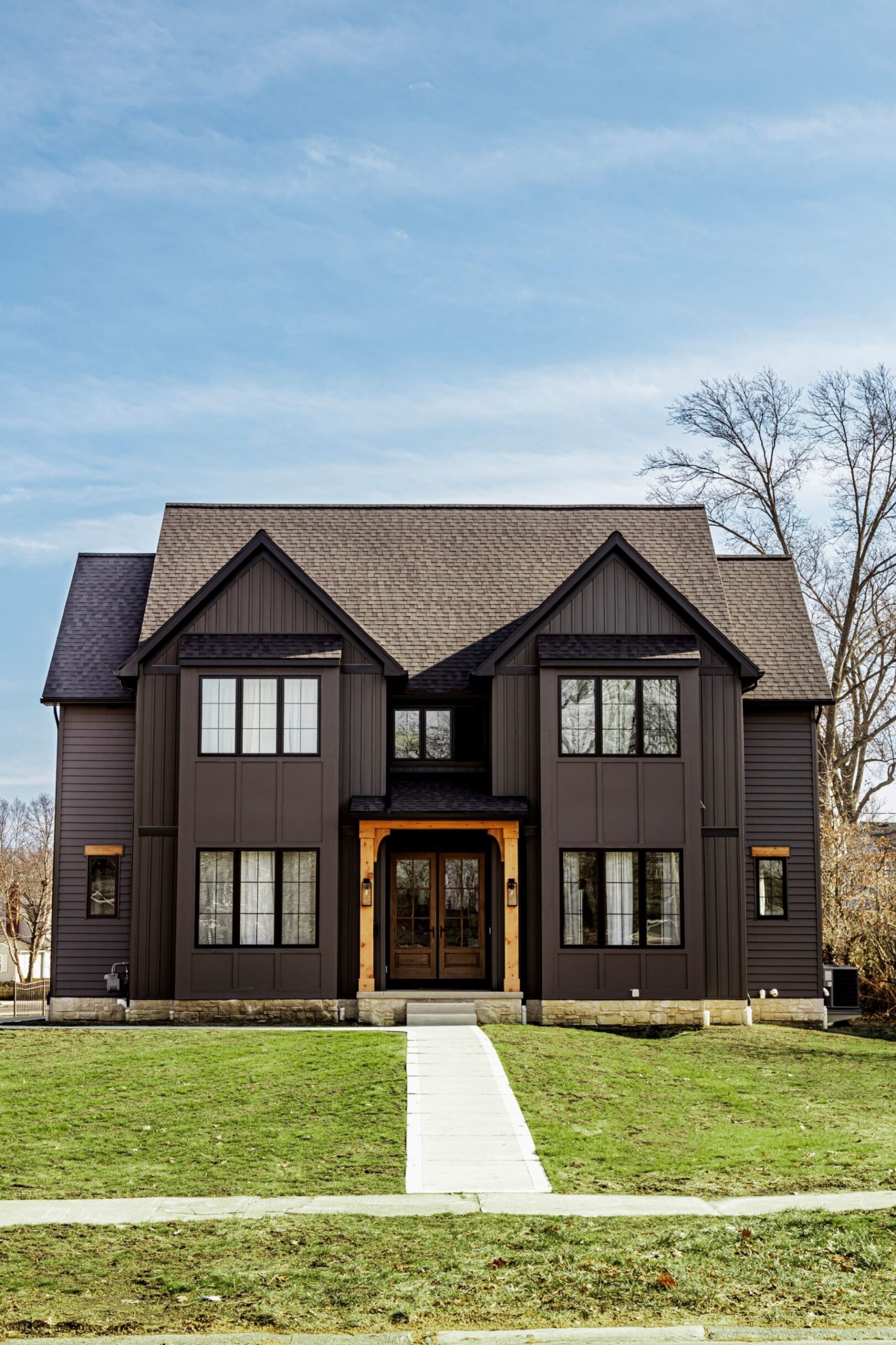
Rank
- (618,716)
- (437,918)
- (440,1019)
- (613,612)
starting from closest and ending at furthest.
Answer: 1. (440,1019)
2. (618,716)
3. (613,612)
4. (437,918)

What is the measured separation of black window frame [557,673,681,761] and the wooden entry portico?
1.66 meters

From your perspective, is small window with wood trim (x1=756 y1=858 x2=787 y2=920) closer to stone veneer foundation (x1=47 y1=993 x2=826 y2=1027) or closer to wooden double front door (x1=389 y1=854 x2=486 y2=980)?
stone veneer foundation (x1=47 y1=993 x2=826 y2=1027)

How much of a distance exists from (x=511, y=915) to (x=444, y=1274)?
12511 mm

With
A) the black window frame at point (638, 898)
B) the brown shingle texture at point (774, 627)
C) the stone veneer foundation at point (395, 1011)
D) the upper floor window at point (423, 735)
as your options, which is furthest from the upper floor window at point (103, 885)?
the brown shingle texture at point (774, 627)

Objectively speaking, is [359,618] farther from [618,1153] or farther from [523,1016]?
[618,1153]

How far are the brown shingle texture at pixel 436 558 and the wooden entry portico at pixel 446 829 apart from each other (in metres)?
2.65

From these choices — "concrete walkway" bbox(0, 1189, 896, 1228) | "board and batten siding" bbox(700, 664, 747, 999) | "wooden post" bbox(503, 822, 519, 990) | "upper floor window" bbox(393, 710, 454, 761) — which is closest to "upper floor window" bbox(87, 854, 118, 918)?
"upper floor window" bbox(393, 710, 454, 761)

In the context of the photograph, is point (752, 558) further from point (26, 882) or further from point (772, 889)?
→ point (26, 882)

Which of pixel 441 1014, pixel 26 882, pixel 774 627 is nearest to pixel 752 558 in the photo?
pixel 774 627

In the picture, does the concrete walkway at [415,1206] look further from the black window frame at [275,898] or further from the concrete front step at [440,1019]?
the black window frame at [275,898]

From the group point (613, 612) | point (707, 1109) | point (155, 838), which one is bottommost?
point (707, 1109)

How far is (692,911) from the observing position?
21.0 metres

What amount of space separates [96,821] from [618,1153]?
12.9 meters

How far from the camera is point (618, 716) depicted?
2133 cm
